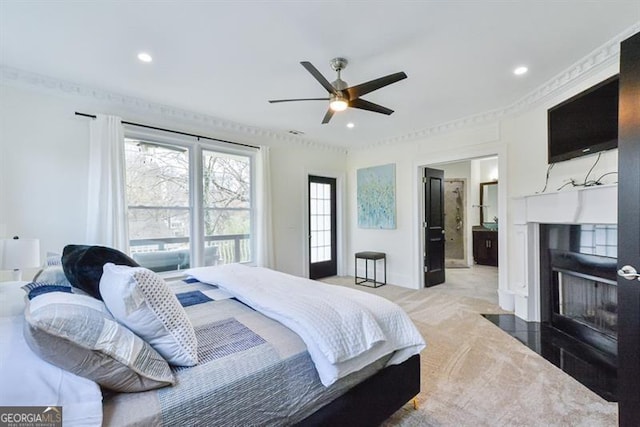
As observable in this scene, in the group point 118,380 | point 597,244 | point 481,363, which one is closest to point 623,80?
point 597,244

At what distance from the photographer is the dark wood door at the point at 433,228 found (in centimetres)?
487

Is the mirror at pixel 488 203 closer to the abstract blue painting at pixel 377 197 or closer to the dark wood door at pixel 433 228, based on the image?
the dark wood door at pixel 433 228

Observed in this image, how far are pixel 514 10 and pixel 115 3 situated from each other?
2.61m

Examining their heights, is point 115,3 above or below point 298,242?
above

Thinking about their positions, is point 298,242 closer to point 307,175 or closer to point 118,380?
point 307,175

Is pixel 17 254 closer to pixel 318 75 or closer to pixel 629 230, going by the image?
pixel 318 75

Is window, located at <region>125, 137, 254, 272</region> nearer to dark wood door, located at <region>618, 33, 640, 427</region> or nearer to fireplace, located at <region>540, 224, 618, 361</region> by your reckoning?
fireplace, located at <region>540, 224, 618, 361</region>

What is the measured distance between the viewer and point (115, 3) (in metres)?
1.83

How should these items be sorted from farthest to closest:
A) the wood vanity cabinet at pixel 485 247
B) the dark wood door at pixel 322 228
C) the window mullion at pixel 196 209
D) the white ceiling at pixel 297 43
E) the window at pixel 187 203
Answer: the wood vanity cabinet at pixel 485 247, the dark wood door at pixel 322 228, the window mullion at pixel 196 209, the window at pixel 187 203, the white ceiling at pixel 297 43

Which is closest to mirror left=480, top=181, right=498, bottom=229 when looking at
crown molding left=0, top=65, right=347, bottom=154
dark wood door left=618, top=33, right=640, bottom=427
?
crown molding left=0, top=65, right=347, bottom=154

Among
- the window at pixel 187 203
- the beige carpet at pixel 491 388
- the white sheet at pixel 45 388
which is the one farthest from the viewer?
the window at pixel 187 203

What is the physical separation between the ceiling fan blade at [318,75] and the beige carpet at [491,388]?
7.87 ft

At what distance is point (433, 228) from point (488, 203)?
10.8ft

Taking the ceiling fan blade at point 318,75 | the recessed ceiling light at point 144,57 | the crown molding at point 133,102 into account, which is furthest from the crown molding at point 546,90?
the recessed ceiling light at point 144,57
